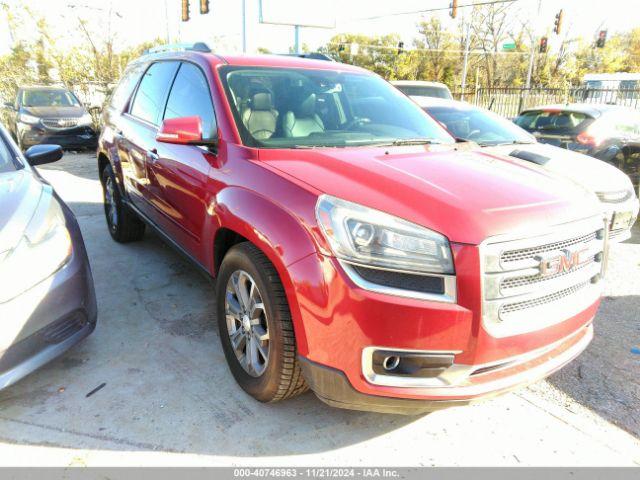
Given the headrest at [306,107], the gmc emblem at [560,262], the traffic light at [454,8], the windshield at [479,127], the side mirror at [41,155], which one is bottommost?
the gmc emblem at [560,262]

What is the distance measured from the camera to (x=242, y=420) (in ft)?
8.09

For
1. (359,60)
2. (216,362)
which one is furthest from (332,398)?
(359,60)

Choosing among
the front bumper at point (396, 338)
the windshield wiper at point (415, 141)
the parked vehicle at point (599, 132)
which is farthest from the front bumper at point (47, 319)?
the parked vehicle at point (599, 132)

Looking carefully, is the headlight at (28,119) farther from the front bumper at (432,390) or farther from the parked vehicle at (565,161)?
the front bumper at (432,390)

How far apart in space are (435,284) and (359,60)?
175 feet

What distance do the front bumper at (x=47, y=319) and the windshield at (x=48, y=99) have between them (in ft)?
37.8

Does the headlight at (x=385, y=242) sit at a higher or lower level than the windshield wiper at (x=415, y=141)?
lower

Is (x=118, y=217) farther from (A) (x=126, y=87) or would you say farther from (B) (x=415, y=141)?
(B) (x=415, y=141)

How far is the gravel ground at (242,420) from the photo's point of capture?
225 cm

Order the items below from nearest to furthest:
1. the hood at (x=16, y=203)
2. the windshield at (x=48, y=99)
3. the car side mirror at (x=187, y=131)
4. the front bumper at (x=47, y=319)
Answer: the front bumper at (x=47, y=319) → the hood at (x=16, y=203) → the car side mirror at (x=187, y=131) → the windshield at (x=48, y=99)

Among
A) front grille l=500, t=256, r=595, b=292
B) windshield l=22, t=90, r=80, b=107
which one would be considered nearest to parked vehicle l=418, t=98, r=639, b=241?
front grille l=500, t=256, r=595, b=292

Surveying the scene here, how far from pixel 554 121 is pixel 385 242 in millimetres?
6701

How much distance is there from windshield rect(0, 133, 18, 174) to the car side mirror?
1296 millimetres

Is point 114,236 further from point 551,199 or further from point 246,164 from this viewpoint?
point 551,199
